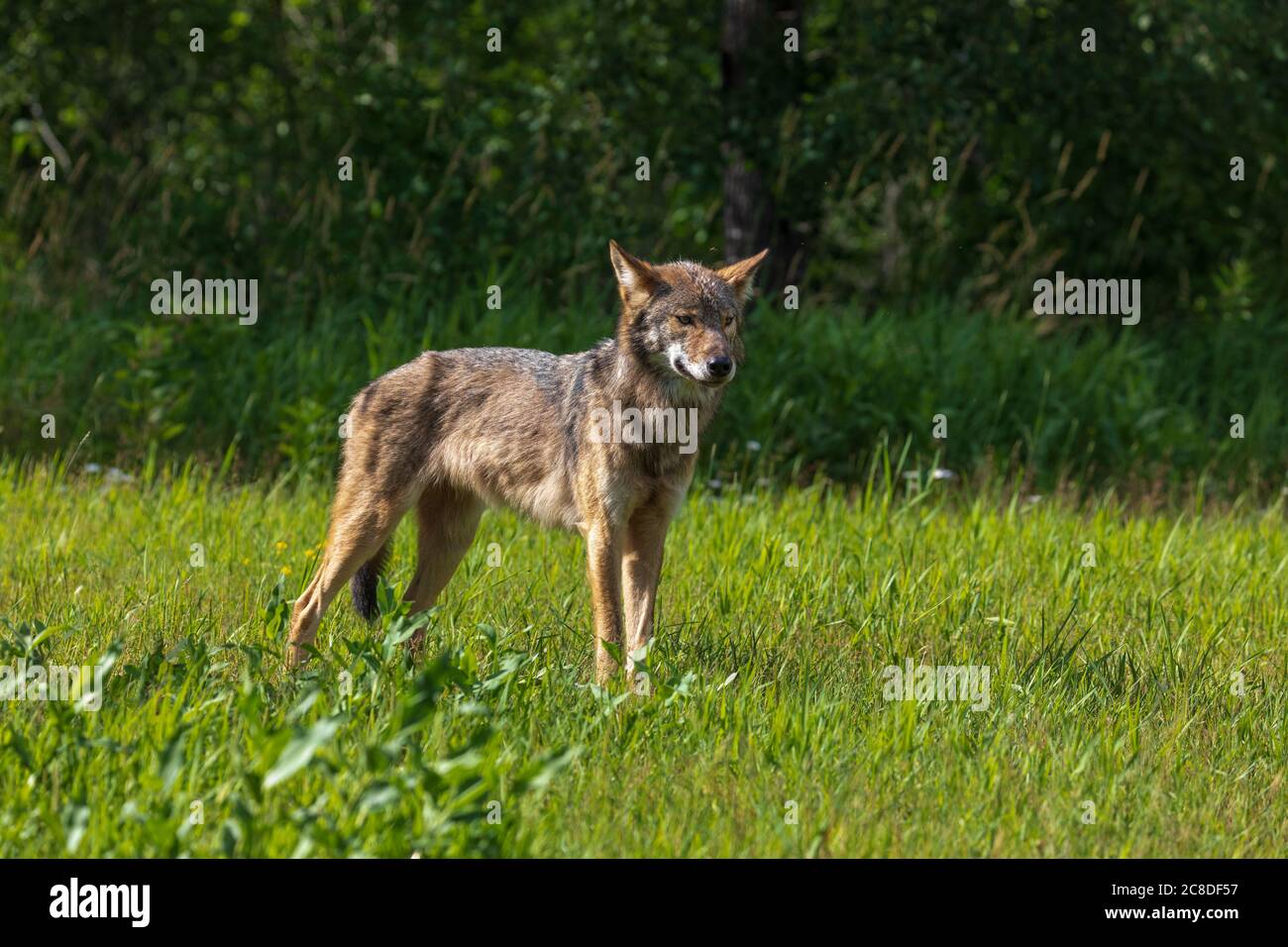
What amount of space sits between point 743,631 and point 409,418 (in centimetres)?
172

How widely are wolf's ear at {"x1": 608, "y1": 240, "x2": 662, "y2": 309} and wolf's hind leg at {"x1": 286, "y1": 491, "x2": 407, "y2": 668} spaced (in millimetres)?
1362

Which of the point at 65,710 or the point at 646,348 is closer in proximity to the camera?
the point at 65,710

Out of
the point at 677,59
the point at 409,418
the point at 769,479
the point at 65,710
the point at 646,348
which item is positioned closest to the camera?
the point at 65,710

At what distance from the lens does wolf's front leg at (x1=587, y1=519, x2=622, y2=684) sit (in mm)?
5918

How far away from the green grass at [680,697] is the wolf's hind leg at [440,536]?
0.24m

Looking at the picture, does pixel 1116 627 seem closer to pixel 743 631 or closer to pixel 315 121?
pixel 743 631

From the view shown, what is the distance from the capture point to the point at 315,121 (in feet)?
42.9

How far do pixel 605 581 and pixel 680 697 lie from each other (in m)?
0.92

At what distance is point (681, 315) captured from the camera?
600cm

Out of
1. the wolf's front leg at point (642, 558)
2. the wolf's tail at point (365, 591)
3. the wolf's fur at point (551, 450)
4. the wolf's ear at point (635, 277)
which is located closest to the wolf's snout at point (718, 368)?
the wolf's fur at point (551, 450)

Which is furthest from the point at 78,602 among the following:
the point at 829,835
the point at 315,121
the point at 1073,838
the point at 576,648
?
the point at 315,121

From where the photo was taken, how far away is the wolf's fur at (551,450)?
6027 millimetres

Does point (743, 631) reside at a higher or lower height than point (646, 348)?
lower
